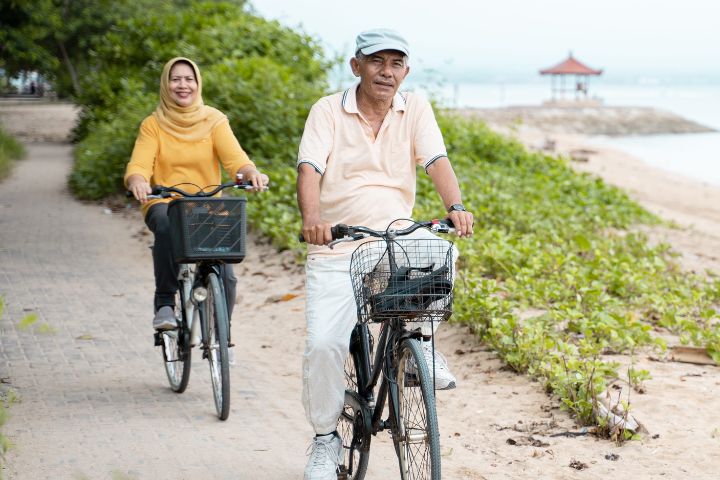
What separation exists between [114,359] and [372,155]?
144 inches

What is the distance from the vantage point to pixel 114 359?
717cm

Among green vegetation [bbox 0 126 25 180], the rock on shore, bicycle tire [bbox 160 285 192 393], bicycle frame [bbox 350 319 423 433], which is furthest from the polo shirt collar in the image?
the rock on shore

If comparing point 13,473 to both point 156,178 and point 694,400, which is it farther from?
point 694,400

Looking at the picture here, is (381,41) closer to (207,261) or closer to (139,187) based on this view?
(207,261)

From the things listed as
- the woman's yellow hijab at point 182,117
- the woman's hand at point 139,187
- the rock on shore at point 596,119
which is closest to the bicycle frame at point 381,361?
the woman's hand at point 139,187

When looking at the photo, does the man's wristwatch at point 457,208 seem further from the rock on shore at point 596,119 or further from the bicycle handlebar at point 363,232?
the rock on shore at point 596,119

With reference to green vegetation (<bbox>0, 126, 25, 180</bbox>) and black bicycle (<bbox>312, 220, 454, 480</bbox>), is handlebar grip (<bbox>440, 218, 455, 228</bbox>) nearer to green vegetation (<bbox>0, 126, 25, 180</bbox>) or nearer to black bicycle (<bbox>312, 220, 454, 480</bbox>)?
black bicycle (<bbox>312, 220, 454, 480</bbox>)

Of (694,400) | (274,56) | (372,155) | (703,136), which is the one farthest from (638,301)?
(703,136)

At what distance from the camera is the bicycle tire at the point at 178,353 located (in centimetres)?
607

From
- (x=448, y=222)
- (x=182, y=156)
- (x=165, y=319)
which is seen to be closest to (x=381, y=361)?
(x=448, y=222)

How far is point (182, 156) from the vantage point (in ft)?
20.1

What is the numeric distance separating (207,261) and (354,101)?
1615mm

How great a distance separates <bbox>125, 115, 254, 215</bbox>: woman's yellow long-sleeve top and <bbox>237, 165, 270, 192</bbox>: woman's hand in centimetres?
19

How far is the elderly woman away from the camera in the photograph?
6.02 metres
